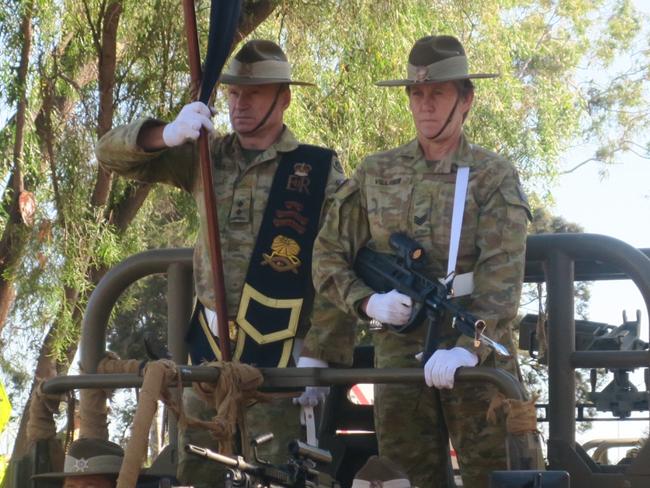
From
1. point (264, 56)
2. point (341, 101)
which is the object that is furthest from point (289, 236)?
point (341, 101)

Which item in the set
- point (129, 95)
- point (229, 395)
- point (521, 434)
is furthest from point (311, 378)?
point (129, 95)

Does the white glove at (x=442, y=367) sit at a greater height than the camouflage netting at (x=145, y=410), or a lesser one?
greater

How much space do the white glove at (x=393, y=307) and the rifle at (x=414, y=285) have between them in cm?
2

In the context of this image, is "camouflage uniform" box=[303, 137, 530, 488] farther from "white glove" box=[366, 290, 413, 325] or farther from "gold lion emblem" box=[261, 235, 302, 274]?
"gold lion emblem" box=[261, 235, 302, 274]

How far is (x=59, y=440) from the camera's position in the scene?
5.02 meters

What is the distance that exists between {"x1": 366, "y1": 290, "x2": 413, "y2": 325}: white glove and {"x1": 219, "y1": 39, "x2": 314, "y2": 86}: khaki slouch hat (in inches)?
43.1

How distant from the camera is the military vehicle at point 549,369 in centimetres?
454

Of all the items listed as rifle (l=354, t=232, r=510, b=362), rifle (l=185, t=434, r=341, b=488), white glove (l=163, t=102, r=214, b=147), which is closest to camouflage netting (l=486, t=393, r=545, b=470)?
rifle (l=354, t=232, r=510, b=362)

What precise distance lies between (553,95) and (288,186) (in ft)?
57.4

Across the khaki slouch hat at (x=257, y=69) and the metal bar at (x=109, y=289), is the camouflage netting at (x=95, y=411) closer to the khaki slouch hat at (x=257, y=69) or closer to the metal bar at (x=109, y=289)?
the metal bar at (x=109, y=289)

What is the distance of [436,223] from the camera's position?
16.5 feet

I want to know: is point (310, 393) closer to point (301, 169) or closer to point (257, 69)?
point (301, 169)

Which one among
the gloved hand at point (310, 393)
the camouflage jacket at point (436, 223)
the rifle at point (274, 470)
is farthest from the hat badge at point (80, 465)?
the camouflage jacket at point (436, 223)

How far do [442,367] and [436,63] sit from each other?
122 cm
